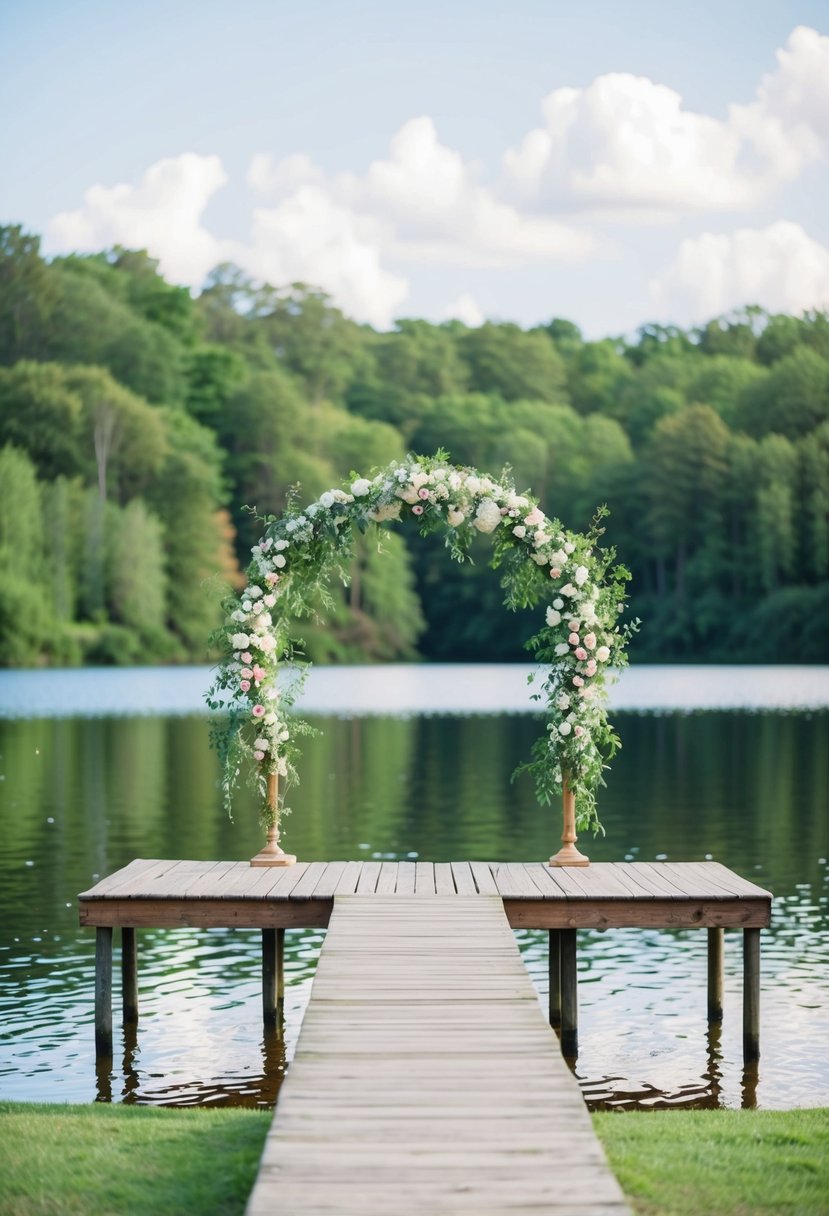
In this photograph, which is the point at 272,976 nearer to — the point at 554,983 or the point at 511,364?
the point at 554,983

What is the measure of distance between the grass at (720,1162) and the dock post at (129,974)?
4164mm

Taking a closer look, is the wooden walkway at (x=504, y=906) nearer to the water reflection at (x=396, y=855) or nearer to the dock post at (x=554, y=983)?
the dock post at (x=554, y=983)

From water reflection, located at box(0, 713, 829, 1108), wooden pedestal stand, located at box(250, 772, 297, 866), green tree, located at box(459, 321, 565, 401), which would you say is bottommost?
water reflection, located at box(0, 713, 829, 1108)

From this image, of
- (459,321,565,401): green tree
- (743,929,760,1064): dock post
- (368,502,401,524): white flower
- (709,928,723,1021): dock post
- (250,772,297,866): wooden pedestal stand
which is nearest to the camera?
(743,929,760,1064): dock post

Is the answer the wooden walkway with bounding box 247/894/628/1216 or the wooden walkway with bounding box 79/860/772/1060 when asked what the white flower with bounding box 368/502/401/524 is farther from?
the wooden walkway with bounding box 247/894/628/1216

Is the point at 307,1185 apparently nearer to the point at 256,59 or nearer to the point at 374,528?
the point at 374,528

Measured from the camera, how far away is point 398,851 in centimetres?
1739

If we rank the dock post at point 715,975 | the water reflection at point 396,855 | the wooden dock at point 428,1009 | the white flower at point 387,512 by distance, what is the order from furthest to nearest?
the white flower at point 387,512 < the dock post at point 715,975 < the water reflection at point 396,855 < the wooden dock at point 428,1009

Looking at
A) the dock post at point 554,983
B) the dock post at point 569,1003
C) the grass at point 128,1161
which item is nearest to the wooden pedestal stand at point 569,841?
the dock post at point 554,983

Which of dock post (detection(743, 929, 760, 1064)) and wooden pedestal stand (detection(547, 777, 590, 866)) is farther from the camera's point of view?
wooden pedestal stand (detection(547, 777, 590, 866))

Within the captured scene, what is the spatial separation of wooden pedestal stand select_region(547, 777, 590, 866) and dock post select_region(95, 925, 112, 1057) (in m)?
3.01

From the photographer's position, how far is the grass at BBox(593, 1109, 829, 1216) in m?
5.74

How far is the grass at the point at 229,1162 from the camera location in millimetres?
5770

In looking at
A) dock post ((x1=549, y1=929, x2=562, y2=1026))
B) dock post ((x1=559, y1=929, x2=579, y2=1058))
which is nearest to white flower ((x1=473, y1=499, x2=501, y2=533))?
dock post ((x1=549, y1=929, x2=562, y2=1026))
